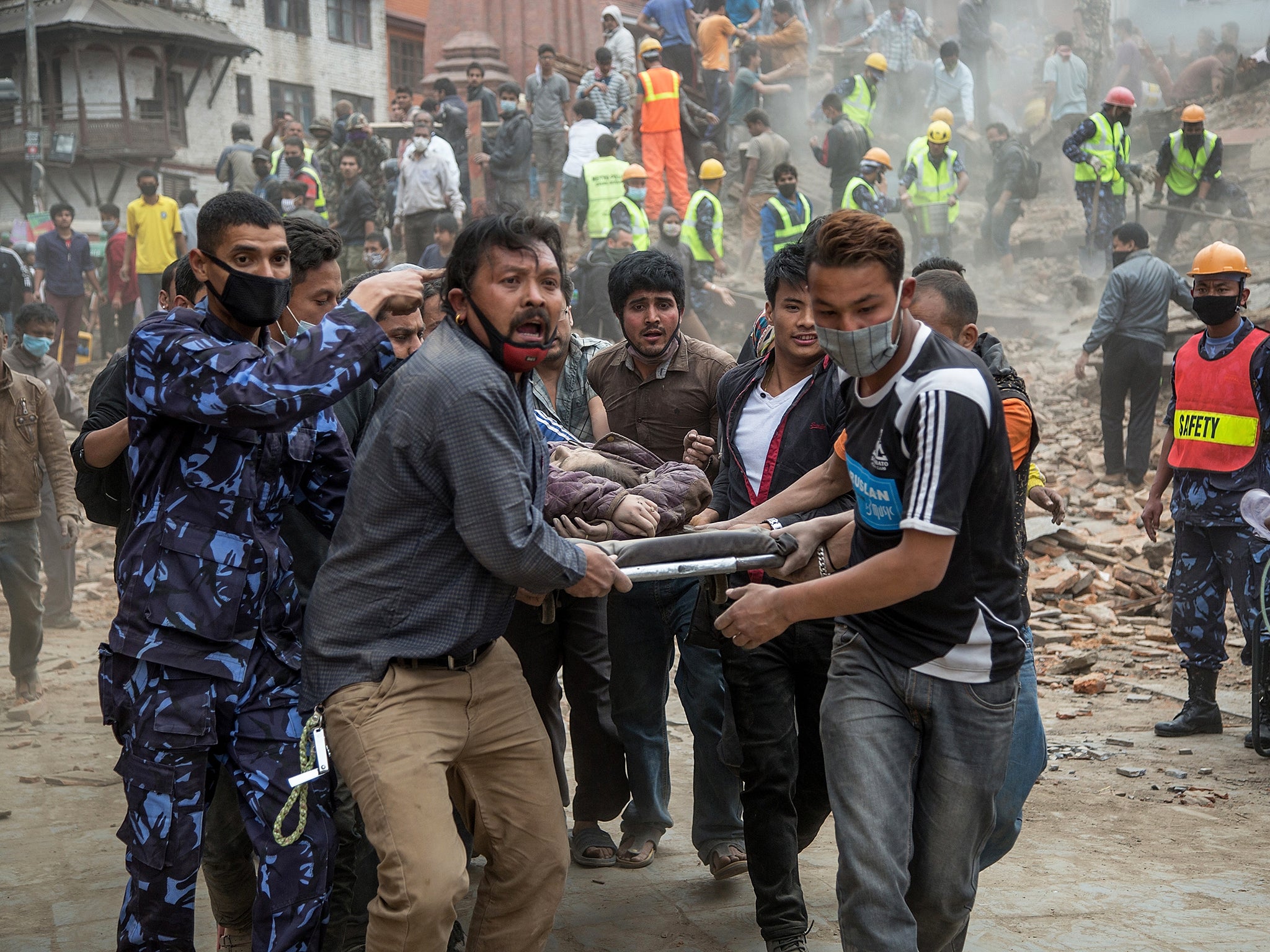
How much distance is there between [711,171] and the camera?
1473 centimetres

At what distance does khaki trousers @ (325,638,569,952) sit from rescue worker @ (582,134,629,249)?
38.0 ft

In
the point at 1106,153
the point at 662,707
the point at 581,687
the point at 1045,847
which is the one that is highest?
the point at 1106,153

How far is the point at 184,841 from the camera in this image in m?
3.03

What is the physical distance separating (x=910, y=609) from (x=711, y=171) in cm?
1242

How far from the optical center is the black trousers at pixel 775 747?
150 inches

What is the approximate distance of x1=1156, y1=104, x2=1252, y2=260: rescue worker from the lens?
1409 cm

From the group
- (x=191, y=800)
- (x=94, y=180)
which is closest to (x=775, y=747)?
(x=191, y=800)

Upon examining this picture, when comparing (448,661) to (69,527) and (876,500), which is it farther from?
(69,527)

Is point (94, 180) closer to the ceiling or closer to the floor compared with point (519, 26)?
closer to the floor

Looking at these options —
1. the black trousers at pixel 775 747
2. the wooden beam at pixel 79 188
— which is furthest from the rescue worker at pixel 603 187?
Result: the wooden beam at pixel 79 188

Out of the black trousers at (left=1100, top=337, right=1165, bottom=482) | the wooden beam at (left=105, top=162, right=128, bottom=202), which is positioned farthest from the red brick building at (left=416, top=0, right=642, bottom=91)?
the black trousers at (left=1100, top=337, right=1165, bottom=482)

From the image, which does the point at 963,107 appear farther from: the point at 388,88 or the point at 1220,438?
the point at 388,88

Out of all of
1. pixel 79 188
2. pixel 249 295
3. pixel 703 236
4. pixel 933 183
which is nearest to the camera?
pixel 249 295

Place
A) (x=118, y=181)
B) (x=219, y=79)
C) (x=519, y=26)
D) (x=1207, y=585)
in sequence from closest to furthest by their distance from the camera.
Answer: (x=1207, y=585), (x=519, y=26), (x=118, y=181), (x=219, y=79)
